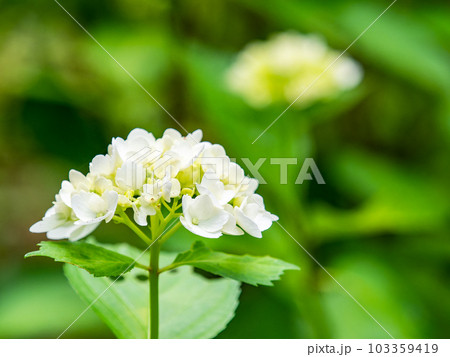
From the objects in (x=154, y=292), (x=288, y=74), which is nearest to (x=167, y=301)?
(x=154, y=292)

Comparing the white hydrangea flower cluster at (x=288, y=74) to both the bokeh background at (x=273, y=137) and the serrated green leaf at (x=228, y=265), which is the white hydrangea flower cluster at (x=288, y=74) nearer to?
the bokeh background at (x=273, y=137)

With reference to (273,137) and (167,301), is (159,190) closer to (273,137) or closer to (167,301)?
(167,301)

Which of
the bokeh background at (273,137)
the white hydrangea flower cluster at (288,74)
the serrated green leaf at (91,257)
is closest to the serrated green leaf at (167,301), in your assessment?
the serrated green leaf at (91,257)

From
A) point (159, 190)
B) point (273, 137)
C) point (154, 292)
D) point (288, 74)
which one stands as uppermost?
point (288, 74)

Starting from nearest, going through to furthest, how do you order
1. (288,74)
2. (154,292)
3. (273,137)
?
(154,292)
(273,137)
(288,74)

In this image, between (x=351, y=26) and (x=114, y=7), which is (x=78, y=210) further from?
(x=114, y=7)
